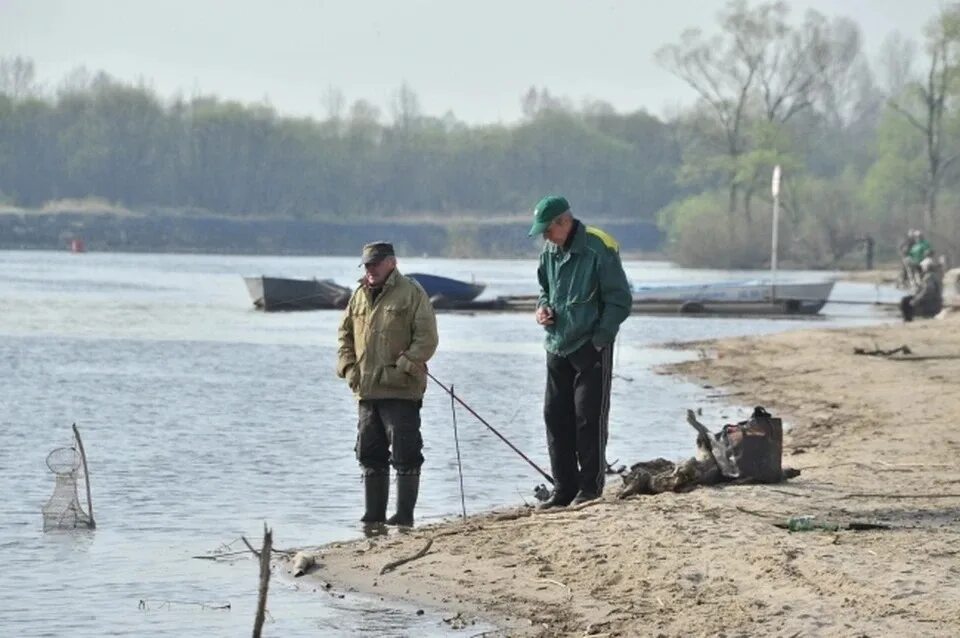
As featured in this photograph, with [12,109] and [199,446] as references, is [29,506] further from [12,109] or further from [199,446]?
[12,109]

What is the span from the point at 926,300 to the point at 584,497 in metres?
27.0

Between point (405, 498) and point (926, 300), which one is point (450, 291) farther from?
point (405, 498)

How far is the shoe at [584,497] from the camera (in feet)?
36.4

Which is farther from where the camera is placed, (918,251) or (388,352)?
(918,251)

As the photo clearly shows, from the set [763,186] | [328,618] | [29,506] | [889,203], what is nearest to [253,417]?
[29,506]

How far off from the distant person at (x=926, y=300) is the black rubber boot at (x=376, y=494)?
25.6 meters

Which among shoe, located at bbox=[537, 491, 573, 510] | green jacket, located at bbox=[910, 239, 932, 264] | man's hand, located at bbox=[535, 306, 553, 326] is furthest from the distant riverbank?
man's hand, located at bbox=[535, 306, 553, 326]

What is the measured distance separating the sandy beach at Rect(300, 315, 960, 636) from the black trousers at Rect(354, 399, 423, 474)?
17.5 inches

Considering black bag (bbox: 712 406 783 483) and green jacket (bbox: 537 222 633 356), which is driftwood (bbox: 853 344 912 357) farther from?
green jacket (bbox: 537 222 633 356)

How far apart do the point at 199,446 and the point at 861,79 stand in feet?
461

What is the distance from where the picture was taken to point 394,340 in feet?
37.0

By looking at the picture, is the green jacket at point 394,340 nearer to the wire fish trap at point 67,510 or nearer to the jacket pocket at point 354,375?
the jacket pocket at point 354,375

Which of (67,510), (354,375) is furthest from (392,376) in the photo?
(67,510)

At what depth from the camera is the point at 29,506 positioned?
43.4 feet
